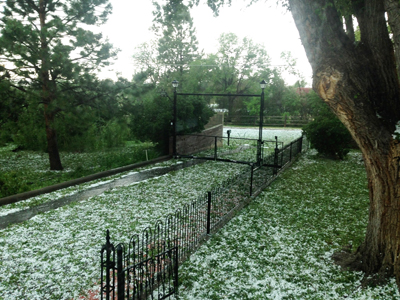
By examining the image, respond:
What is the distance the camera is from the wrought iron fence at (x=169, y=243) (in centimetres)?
382

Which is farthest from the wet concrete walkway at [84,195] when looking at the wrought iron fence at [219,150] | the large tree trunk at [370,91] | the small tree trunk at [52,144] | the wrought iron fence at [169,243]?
the large tree trunk at [370,91]

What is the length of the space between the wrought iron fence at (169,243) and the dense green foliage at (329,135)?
3.69m

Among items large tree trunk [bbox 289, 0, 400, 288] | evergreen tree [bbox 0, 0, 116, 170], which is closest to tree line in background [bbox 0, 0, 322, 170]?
evergreen tree [bbox 0, 0, 116, 170]

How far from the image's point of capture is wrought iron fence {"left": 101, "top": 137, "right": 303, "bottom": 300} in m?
3.82

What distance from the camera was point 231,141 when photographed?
22.1 meters

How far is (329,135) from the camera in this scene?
14.8 metres

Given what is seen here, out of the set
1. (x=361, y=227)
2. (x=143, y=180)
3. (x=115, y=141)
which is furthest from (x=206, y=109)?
(x=361, y=227)

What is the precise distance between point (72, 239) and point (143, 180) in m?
5.12

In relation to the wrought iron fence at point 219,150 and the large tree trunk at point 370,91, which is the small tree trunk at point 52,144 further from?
the large tree trunk at point 370,91

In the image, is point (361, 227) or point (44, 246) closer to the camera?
point (44, 246)

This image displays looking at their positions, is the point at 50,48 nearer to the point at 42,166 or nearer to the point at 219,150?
the point at 42,166

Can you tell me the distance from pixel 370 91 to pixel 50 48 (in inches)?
404

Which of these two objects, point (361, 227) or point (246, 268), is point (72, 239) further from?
point (361, 227)

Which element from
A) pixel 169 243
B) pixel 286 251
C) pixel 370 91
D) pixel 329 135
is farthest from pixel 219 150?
pixel 370 91
